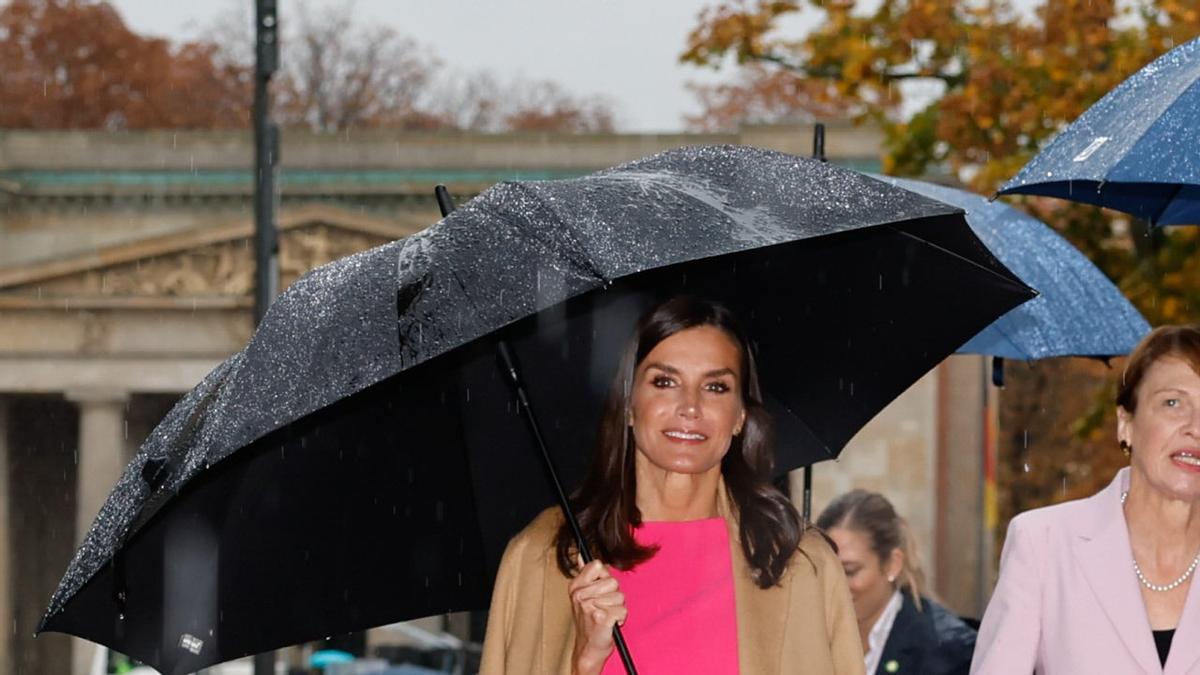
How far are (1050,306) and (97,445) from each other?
30.5m

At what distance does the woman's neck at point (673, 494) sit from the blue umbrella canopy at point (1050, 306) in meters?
2.51

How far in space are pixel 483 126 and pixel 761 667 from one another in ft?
149

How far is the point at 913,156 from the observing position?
17.4 metres

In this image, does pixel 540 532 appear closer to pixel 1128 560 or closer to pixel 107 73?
pixel 1128 560

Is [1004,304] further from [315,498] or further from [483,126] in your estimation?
[483,126]

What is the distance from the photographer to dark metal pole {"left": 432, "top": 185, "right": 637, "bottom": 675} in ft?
14.1

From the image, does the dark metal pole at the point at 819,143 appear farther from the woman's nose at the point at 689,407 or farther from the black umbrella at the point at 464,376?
the woman's nose at the point at 689,407

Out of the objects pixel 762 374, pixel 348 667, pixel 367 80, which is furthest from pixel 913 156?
pixel 367 80

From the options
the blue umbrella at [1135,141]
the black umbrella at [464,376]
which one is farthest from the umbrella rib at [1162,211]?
the black umbrella at [464,376]

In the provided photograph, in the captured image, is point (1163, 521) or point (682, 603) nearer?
point (682, 603)

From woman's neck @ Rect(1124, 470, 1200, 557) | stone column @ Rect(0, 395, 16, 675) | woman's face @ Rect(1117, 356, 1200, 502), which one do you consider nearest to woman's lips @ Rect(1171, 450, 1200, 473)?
woman's face @ Rect(1117, 356, 1200, 502)

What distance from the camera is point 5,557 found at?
36875 mm

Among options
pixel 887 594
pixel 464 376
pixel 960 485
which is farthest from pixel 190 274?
pixel 464 376

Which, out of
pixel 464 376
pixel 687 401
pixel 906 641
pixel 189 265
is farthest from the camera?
pixel 189 265
